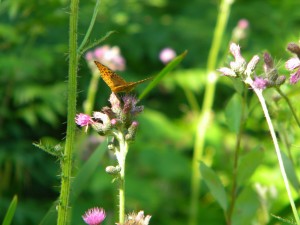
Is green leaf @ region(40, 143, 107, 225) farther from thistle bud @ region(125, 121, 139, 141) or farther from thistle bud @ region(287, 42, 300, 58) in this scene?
thistle bud @ region(287, 42, 300, 58)

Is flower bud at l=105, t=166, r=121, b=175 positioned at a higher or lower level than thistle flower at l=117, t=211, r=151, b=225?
higher

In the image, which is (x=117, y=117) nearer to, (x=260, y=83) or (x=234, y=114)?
(x=260, y=83)

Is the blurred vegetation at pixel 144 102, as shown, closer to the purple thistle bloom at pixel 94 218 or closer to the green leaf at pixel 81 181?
the green leaf at pixel 81 181

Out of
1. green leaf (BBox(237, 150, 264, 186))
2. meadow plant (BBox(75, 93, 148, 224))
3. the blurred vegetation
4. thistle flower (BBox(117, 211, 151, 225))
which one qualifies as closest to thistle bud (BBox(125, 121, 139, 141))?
meadow plant (BBox(75, 93, 148, 224))

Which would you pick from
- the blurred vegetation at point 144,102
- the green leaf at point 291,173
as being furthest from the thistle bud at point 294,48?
the blurred vegetation at point 144,102

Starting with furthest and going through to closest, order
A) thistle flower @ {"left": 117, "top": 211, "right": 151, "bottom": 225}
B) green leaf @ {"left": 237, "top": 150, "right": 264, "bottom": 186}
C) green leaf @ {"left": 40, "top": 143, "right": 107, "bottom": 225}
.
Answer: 1. green leaf @ {"left": 237, "top": 150, "right": 264, "bottom": 186}
2. green leaf @ {"left": 40, "top": 143, "right": 107, "bottom": 225}
3. thistle flower @ {"left": 117, "top": 211, "right": 151, "bottom": 225}

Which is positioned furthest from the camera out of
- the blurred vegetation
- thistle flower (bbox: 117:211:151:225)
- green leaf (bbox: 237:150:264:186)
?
the blurred vegetation

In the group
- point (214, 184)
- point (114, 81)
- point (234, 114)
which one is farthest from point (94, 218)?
point (234, 114)
